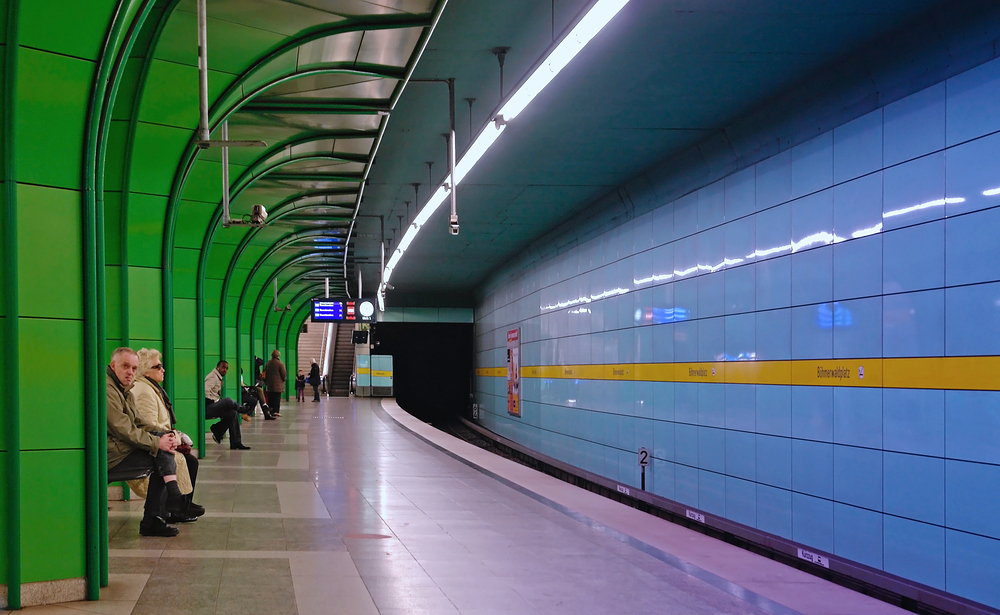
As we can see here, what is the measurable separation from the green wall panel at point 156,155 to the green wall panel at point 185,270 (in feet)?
9.40

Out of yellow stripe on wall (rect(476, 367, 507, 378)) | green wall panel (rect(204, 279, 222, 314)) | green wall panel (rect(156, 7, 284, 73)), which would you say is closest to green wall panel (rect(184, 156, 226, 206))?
green wall panel (rect(156, 7, 284, 73))

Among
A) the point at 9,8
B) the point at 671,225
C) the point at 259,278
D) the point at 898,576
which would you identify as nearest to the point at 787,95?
the point at 671,225

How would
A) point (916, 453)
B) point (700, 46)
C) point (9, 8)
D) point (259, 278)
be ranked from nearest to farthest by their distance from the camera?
1. point (9, 8)
2. point (916, 453)
3. point (700, 46)
4. point (259, 278)

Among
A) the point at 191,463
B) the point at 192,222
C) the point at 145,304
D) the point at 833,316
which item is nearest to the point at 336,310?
the point at 192,222

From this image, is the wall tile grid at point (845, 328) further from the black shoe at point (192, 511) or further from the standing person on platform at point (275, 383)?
the standing person on platform at point (275, 383)

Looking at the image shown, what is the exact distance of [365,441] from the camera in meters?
14.7

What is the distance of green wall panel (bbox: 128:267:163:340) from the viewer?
9.11 meters

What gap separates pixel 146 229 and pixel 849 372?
23.6ft

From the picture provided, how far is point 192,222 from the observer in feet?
37.5

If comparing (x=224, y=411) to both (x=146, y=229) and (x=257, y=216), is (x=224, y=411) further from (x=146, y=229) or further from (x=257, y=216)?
(x=146, y=229)

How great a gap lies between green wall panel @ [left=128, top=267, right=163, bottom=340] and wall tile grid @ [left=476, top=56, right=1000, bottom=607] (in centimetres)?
638

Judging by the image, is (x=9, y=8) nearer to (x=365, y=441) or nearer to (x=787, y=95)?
(x=787, y=95)

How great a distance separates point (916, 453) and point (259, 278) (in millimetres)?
19335

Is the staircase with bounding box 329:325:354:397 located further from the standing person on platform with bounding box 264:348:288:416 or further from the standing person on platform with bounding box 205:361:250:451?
the standing person on platform with bounding box 205:361:250:451
